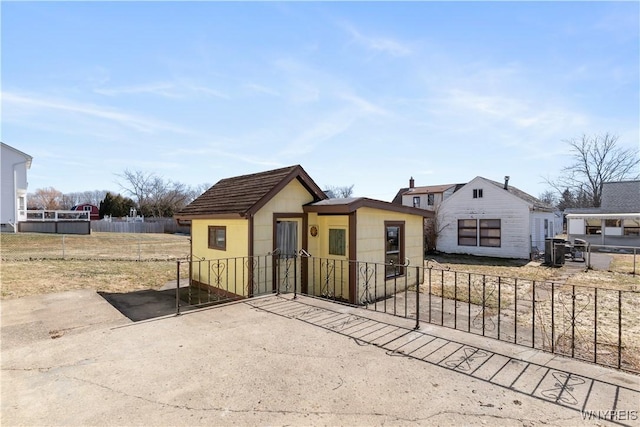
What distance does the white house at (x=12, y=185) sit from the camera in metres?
25.6

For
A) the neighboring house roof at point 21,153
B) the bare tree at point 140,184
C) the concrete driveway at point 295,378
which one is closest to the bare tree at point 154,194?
the bare tree at point 140,184

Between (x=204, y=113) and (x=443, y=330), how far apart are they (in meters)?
11.3

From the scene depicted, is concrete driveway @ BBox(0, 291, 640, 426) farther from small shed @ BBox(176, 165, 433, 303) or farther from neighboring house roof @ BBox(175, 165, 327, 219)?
neighboring house roof @ BBox(175, 165, 327, 219)

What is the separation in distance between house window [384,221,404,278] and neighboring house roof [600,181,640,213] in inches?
1019

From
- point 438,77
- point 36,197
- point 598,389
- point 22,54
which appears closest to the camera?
point 598,389

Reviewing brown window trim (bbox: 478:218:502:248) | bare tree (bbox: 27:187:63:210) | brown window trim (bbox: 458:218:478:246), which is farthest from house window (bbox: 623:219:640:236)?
bare tree (bbox: 27:187:63:210)

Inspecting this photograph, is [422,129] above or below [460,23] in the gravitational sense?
below

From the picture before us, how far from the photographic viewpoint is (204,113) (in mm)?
12148

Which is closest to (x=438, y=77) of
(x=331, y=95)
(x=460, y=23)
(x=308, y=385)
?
(x=460, y=23)

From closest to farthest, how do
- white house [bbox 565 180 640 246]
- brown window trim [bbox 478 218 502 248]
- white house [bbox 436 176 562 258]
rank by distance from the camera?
white house [bbox 436 176 562 258] → brown window trim [bbox 478 218 502 248] → white house [bbox 565 180 640 246]

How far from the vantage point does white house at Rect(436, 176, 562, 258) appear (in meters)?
17.7

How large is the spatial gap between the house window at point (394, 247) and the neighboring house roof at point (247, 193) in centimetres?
232

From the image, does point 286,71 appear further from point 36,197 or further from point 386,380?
point 36,197

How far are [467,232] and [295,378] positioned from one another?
19138 mm
